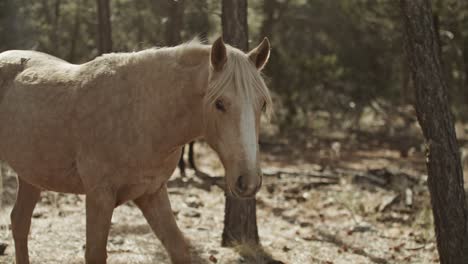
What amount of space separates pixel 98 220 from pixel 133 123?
0.71m

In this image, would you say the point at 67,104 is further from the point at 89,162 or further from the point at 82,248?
the point at 82,248

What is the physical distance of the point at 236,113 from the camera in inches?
129

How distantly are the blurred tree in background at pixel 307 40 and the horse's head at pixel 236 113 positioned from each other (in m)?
8.18

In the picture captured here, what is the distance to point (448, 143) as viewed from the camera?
180 inches

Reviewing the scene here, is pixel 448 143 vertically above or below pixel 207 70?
below

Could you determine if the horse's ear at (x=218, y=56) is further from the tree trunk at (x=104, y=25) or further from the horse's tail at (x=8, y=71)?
Result: the tree trunk at (x=104, y=25)

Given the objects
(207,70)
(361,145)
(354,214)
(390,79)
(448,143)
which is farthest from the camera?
(390,79)

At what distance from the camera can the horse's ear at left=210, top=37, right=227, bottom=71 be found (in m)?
3.35

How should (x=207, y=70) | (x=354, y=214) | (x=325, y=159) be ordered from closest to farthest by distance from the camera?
(x=207, y=70), (x=354, y=214), (x=325, y=159)

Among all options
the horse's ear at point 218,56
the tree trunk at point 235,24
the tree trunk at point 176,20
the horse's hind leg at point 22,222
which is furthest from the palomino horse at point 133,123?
the tree trunk at point 176,20

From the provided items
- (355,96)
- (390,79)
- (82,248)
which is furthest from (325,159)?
(82,248)

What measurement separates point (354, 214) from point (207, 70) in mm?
4995

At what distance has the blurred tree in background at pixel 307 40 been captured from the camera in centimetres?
1259

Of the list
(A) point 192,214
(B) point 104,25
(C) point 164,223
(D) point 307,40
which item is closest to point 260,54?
(C) point 164,223
